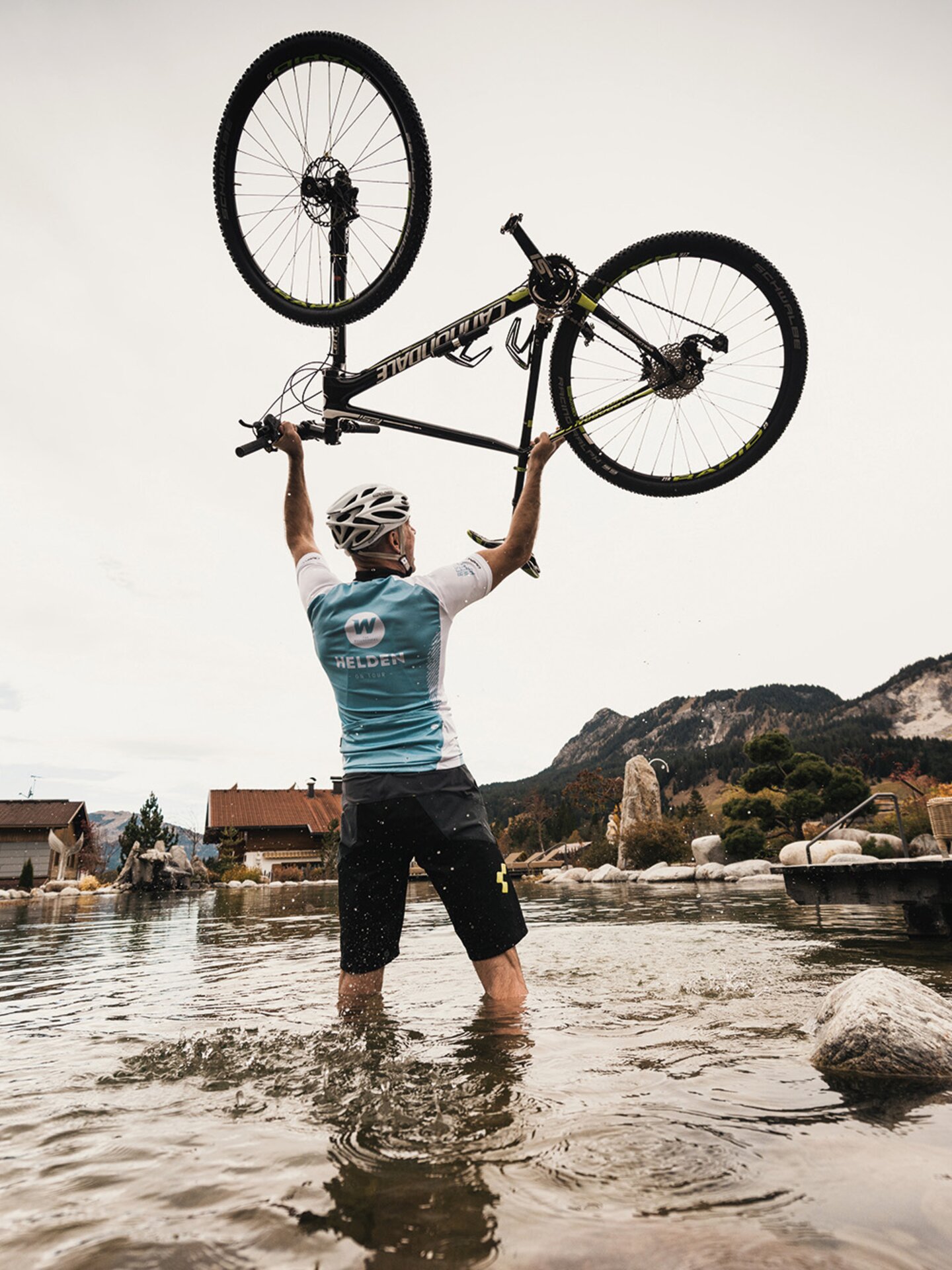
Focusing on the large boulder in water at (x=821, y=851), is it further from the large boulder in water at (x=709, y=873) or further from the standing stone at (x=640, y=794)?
the standing stone at (x=640, y=794)

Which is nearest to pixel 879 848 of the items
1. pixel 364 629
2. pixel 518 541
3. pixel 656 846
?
pixel 656 846

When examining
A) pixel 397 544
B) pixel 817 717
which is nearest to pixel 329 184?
pixel 397 544

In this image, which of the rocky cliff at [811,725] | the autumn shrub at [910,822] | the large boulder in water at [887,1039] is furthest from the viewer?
the rocky cliff at [811,725]

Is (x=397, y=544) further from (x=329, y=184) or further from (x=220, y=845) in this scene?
(x=220, y=845)

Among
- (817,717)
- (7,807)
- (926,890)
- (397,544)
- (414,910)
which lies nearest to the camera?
(397,544)

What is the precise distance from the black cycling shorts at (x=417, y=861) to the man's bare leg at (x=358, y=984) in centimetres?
5

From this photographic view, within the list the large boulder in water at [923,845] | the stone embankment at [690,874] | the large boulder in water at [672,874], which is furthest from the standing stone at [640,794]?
the large boulder in water at [923,845]

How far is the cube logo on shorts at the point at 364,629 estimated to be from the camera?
3.02m

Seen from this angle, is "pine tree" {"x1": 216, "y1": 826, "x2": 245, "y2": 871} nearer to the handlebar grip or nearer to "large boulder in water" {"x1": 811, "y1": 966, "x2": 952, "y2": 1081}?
the handlebar grip

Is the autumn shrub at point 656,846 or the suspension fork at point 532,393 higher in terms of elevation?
the suspension fork at point 532,393

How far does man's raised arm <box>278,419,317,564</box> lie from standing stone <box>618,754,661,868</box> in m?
37.6

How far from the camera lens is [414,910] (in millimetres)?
13922

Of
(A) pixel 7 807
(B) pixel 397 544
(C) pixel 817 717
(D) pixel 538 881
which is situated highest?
(C) pixel 817 717

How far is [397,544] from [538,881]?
3461cm
